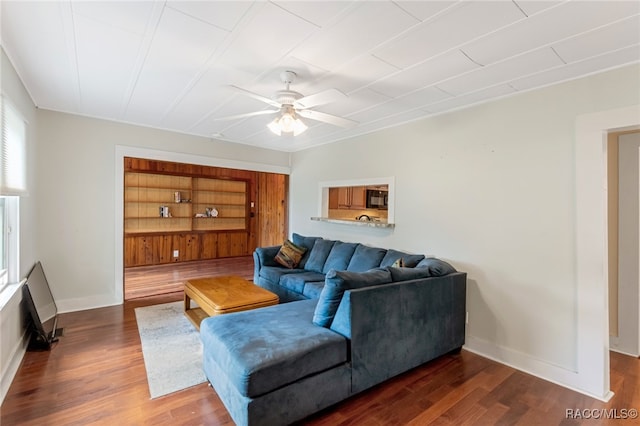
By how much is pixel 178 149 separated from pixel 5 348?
302cm

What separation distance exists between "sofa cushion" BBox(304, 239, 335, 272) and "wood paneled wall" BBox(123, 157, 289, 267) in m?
1.62

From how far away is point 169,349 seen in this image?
9.41 feet

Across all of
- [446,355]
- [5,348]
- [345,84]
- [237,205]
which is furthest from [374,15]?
[237,205]

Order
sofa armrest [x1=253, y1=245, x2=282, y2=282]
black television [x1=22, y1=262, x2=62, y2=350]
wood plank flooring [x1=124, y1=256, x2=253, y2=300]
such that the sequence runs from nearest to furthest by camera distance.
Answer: black television [x1=22, y1=262, x2=62, y2=350], sofa armrest [x1=253, y1=245, x2=282, y2=282], wood plank flooring [x1=124, y1=256, x2=253, y2=300]

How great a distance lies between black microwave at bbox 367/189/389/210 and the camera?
5867 mm

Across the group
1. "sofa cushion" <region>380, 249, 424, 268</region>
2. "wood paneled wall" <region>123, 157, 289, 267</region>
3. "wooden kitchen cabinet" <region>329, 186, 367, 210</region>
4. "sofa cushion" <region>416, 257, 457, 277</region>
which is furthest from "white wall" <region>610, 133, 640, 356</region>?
"wood paneled wall" <region>123, 157, 289, 267</region>

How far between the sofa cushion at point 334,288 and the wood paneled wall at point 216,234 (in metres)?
3.79

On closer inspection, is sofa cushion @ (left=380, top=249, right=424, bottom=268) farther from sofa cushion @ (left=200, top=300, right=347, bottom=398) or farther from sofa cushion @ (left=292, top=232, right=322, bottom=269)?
sofa cushion @ (left=292, top=232, right=322, bottom=269)

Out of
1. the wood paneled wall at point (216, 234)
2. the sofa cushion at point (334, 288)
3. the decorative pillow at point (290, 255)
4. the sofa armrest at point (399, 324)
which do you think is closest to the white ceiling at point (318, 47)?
the sofa cushion at point (334, 288)

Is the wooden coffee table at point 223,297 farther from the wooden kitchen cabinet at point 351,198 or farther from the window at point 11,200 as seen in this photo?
the wooden kitchen cabinet at point 351,198

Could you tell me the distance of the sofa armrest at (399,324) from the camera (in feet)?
6.98

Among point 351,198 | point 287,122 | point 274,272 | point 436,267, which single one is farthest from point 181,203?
point 436,267

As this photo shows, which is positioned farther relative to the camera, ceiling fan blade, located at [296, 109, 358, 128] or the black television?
the black television

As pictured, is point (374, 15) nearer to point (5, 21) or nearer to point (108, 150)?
point (5, 21)
